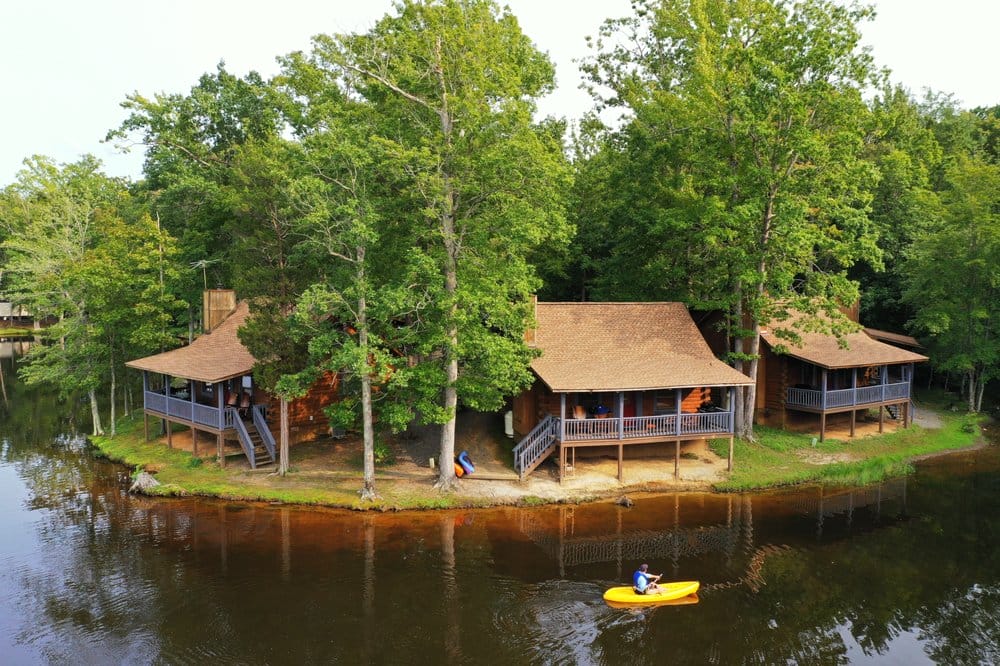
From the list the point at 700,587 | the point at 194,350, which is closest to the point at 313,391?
the point at 194,350

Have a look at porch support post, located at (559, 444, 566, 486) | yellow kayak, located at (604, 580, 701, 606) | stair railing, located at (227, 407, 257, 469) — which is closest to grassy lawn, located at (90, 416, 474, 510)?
stair railing, located at (227, 407, 257, 469)

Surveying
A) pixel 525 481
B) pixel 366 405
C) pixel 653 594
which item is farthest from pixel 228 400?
pixel 653 594

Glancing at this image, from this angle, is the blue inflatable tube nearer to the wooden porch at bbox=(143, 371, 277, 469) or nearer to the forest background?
the forest background

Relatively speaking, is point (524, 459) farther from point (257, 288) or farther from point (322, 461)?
point (257, 288)

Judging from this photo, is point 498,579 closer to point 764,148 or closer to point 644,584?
point 644,584

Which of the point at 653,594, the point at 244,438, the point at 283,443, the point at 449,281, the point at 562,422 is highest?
the point at 449,281

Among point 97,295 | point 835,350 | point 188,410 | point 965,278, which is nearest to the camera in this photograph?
point 188,410

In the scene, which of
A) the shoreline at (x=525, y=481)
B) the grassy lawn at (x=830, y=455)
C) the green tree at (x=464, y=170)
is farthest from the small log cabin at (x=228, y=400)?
the grassy lawn at (x=830, y=455)

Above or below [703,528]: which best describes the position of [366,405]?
above

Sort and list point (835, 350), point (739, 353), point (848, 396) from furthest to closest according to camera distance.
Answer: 1. point (835, 350)
2. point (848, 396)
3. point (739, 353)
